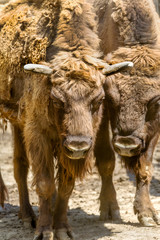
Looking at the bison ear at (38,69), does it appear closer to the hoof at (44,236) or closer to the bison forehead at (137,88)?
the bison forehead at (137,88)

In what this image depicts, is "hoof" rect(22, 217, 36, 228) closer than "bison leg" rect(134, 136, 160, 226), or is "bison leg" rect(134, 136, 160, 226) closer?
"bison leg" rect(134, 136, 160, 226)

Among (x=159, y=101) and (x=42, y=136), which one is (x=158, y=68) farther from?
(x=42, y=136)

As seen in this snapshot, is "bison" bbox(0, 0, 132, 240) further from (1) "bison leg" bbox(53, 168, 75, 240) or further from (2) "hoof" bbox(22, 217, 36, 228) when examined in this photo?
(2) "hoof" bbox(22, 217, 36, 228)

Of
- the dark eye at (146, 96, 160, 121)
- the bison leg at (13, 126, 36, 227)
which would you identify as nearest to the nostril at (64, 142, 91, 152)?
the dark eye at (146, 96, 160, 121)

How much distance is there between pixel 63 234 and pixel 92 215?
1.30 m

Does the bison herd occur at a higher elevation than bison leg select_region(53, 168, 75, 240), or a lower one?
higher

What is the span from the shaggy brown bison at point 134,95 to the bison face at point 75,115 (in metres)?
0.72

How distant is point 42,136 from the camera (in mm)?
5125

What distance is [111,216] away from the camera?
6.21 metres

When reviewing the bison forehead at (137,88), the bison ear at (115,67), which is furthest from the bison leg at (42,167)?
the bison forehead at (137,88)

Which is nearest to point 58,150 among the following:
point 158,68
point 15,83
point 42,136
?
point 42,136

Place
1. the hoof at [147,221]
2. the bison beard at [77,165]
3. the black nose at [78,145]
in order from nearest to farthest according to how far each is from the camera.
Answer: the black nose at [78,145] < the bison beard at [77,165] < the hoof at [147,221]

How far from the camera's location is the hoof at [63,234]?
516 centimetres

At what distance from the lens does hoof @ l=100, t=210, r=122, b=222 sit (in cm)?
617
